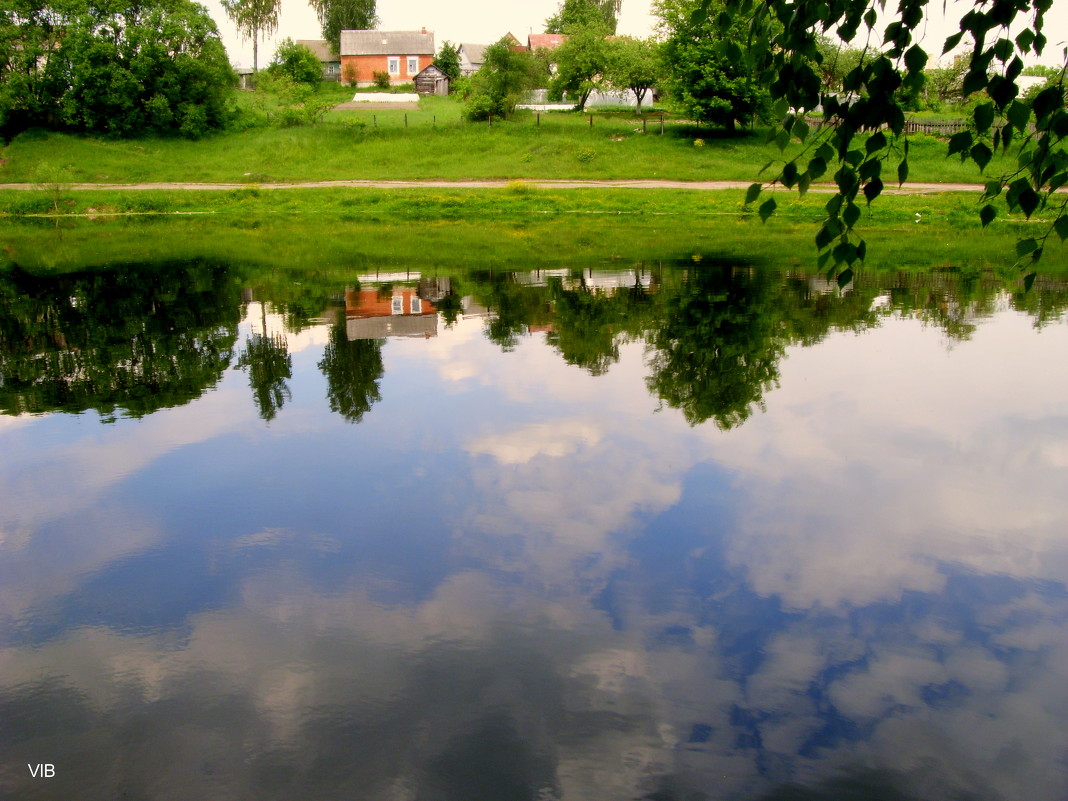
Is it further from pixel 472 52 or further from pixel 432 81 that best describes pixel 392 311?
pixel 472 52

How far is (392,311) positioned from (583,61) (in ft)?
158

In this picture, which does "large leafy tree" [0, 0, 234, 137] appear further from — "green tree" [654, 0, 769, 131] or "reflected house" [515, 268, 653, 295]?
"reflected house" [515, 268, 653, 295]

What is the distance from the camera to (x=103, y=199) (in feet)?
119

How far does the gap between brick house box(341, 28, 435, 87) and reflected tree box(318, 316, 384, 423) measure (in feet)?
238

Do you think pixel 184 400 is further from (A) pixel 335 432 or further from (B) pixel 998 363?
(B) pixel 998 363

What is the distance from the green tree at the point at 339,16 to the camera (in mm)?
90125

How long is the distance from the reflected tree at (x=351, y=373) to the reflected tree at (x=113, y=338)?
60.7 inches

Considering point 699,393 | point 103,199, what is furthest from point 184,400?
point 103,199

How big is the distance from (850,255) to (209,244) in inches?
1072

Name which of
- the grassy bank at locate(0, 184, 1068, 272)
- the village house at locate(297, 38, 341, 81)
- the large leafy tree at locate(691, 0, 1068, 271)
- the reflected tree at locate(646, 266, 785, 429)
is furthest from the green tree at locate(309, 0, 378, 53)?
the large leafy tree at locate(691, 0, 1068, 271)

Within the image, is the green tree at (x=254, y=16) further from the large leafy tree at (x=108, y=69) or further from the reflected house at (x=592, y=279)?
the reflected house at (x=592, y=279)

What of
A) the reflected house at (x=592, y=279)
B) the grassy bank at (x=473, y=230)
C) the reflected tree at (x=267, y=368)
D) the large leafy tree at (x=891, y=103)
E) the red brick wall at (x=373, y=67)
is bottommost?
the reflected tree at (x=267, y=368)

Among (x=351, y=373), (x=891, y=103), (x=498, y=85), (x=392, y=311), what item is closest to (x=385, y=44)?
(x=498, y=85)

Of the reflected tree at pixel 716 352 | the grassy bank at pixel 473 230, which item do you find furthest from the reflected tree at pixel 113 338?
the reflected tree at pixel 716 352
